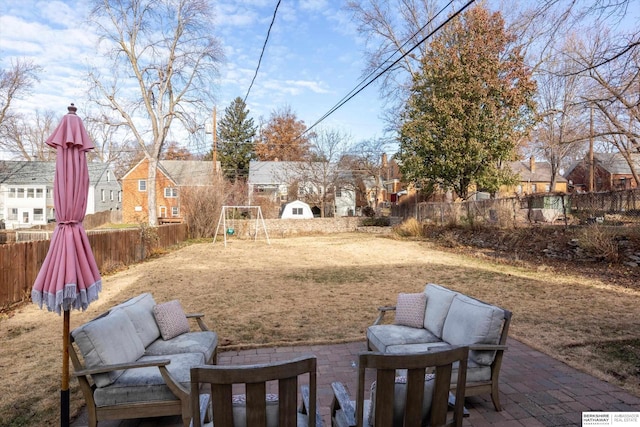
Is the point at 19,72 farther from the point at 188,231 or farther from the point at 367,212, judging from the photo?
the point at 367,212

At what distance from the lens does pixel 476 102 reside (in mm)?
19125

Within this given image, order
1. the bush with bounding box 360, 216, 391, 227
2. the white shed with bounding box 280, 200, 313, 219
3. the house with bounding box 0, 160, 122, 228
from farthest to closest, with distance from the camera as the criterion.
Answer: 1. the house with bounding box 0, 160, 122, 228
2. the white shed with bounding box 280, 200, 313, 219
3. the bush with bounding box 360, 216, 391, 227

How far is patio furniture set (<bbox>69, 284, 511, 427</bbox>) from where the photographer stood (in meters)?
1.98

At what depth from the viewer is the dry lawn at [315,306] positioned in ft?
13.9

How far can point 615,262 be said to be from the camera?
33.8 feet

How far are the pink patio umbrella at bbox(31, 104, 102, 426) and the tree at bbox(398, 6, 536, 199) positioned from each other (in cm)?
1829

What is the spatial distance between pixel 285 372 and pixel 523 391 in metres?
2.77

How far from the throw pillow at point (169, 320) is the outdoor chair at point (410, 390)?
2.35m

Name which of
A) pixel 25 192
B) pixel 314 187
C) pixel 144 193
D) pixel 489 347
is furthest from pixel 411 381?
pixel 25 192

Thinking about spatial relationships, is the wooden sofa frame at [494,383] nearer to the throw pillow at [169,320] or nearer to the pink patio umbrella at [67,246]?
the throw pillow at [169,320]

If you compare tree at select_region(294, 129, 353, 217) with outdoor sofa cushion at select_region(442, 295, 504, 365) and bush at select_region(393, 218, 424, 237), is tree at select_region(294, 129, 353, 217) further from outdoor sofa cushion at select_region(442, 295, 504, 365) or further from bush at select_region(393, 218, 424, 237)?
outdoor sofa cushion at select_region(442, 295, 504, 365)

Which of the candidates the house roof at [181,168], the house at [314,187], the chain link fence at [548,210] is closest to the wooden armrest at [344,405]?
the chain link fence at [548,210]

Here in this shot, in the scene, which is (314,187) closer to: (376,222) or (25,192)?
(376,222)

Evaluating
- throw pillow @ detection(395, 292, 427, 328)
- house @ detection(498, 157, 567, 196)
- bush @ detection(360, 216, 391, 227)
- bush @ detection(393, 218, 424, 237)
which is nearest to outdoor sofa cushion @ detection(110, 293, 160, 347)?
throw pillow @ detection(395, 292, 427, 328)
